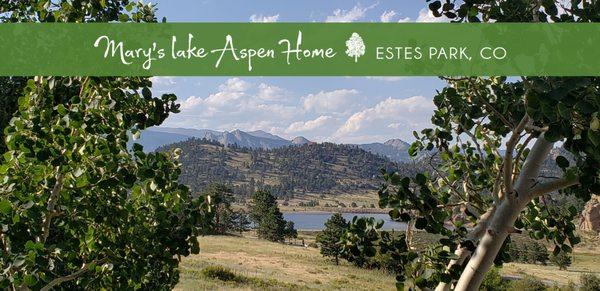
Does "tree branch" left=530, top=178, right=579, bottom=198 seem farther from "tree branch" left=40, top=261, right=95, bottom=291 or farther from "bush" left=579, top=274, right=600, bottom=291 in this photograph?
"bush" left=579, top=274, right=600, bottom=291

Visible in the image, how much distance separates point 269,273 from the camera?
48250mm

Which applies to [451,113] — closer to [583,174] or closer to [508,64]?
[508,64]

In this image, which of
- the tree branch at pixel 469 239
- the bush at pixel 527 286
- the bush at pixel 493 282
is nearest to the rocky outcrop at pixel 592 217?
the bush at pixel 527 286

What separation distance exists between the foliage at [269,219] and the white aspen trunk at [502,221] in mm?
88126

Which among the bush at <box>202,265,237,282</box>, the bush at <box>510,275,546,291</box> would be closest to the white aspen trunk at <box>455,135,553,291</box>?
the bush at <box>202,265,237,282</box>

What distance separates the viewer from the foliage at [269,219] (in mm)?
92562

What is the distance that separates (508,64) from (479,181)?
2.35m

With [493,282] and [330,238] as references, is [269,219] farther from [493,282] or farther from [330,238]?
[493,282]

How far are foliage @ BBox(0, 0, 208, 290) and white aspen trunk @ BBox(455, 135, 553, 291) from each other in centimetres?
285

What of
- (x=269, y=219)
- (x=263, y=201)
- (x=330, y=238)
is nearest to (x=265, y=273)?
(x=330, y=238)

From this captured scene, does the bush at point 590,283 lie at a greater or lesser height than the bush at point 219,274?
lesser

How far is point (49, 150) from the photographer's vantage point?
4.08 metres

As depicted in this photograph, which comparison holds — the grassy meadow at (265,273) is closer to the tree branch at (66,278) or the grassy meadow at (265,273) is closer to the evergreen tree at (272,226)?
the evergreen tree at (272,226)

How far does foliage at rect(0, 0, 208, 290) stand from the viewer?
4.11 m
